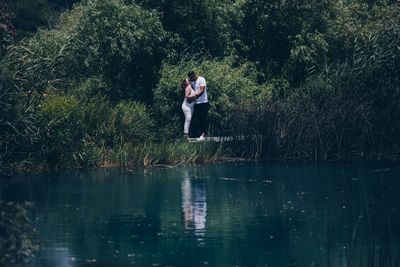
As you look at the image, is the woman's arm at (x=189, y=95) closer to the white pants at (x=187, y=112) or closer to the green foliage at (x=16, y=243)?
the white pants at (x=187, y=112)

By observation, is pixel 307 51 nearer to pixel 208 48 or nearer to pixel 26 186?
pixel 208 48

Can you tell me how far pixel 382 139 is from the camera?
2928 cm

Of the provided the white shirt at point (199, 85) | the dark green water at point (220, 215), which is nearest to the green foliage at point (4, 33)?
the dark green water at point (220, 215)

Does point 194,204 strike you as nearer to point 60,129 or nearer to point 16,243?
point 60,129

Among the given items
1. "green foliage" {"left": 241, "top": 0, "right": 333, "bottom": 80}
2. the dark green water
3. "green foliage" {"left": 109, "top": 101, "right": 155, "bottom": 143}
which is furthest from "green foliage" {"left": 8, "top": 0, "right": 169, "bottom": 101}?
the dark green water

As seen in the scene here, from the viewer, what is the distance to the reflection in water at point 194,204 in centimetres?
1908

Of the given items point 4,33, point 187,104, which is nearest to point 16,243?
point 4,33

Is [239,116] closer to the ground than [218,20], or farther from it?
closer to the ground

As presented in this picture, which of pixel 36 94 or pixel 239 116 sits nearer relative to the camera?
pixel 36 94

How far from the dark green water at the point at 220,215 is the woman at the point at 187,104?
2.16m

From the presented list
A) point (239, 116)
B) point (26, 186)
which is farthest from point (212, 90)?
point (26, 186)

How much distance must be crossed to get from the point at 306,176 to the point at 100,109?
5.09m

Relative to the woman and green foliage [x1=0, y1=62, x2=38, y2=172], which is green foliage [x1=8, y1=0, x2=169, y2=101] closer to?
the woman

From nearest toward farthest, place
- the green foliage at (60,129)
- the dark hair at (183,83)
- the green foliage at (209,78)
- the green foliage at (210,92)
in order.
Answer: the green foliage at (60,129)
the green foliage at (209,78)
the dark hair at (183,83)
the green foliage at (210,92)
